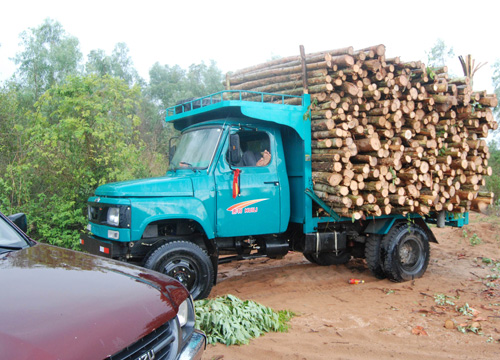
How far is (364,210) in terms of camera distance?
19.9 feet

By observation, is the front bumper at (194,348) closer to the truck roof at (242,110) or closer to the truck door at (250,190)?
the truck door at (250,190)

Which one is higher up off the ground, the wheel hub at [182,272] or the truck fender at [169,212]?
the truck fender at [169,212]

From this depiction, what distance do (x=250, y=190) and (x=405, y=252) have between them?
10.2 feet

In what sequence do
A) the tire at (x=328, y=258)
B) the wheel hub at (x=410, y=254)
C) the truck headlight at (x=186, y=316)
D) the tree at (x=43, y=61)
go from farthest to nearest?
the tree at (x=43, y=61) → the tire at (x=328, y=258) → the wheel hub at (x=410, y=254) → the truck headlight at (x=186, y=316)

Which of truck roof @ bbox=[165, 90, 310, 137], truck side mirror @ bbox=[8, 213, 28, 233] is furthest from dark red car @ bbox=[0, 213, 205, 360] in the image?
truck roof @ bbox=[165, 90, 310, 137]

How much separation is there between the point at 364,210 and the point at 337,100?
1703mm

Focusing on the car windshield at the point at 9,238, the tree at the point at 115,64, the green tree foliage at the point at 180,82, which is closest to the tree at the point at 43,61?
the tree at the point at 115,64

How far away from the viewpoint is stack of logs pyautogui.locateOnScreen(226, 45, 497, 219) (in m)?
5.94

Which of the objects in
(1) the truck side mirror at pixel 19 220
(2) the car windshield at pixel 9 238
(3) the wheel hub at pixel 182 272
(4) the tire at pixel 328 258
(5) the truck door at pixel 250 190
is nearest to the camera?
(2) the car windshield at pixel 9 238

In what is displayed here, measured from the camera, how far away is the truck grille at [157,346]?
202 centimetres

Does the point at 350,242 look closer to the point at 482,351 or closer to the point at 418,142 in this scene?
the point at 418,142

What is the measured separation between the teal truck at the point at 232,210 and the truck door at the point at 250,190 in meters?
0.01

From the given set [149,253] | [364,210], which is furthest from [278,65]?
[149,253]

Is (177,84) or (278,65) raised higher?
(177,84)
